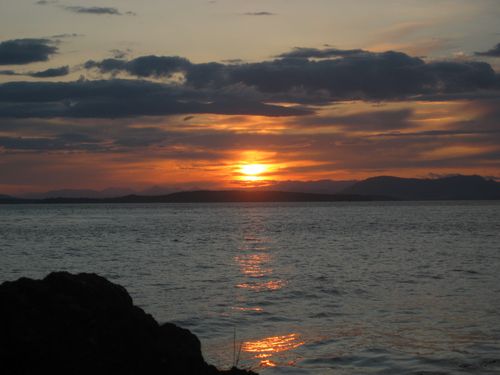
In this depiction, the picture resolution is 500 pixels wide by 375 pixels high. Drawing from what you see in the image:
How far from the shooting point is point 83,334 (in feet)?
35.1

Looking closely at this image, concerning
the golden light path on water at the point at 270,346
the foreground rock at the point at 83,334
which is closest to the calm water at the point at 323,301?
the golden light path on water at the point at 270,346

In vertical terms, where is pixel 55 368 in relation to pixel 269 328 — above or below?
above

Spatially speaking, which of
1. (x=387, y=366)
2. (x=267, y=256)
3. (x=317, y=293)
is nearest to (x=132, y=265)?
(x=267, y=256)

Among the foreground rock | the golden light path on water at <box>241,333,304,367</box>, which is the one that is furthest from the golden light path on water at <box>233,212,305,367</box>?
the foreground rock

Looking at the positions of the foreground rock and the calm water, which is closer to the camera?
the foreground rock

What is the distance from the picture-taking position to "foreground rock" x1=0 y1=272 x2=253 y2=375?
1029 centimetres

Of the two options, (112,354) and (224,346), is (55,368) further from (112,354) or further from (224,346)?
A: (224,346)

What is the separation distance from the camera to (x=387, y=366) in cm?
1650

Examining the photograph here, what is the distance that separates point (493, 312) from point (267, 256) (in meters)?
30.0

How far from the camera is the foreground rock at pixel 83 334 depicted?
10289mm

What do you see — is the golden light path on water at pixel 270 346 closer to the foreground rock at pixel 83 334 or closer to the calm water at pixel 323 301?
the calm water at pixel 323 301

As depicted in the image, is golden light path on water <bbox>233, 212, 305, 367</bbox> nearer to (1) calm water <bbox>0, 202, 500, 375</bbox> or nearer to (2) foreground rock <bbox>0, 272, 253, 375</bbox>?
(1) calm water <bbox>0, 202, 500, 375</bbox>

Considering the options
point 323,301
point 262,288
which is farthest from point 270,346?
point 262,288

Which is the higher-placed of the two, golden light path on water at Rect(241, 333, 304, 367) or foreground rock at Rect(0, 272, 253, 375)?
foreground rock at Rect(0, 272, 253, 375)
